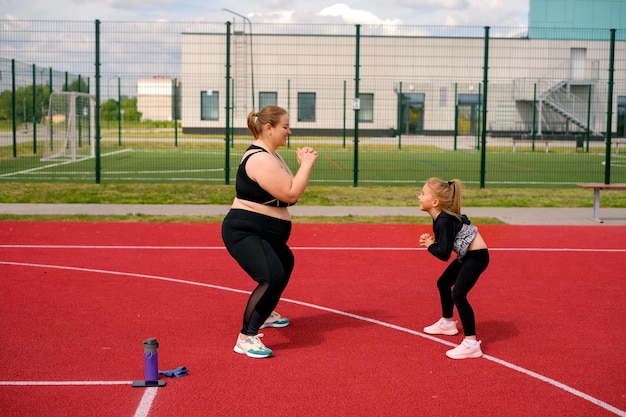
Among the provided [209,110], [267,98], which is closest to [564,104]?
[267,98]

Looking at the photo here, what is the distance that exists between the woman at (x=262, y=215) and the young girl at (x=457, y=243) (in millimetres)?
1001

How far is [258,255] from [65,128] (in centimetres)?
2553

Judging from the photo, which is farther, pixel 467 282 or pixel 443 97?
pixel 443 97

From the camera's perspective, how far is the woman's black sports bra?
673 cm

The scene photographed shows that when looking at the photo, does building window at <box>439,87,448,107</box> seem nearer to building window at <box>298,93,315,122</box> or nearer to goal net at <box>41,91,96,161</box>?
building window at <box>298,93,315,122</box>

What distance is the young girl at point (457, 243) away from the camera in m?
6.70

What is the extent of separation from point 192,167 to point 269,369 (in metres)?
20.6

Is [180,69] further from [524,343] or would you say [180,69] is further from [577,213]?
[524,343]

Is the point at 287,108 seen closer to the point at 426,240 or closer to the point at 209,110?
the point at 209,110

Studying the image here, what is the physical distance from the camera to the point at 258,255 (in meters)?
6.70

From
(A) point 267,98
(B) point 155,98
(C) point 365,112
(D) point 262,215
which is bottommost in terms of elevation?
(D) point 262,215

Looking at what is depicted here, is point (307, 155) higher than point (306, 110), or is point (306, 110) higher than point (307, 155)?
point (306, 110)

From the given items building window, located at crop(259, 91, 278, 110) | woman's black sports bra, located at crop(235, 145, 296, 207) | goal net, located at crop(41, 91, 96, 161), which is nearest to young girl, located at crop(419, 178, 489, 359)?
woman's black sports bra, located at crop(235, 145, 296, 207)

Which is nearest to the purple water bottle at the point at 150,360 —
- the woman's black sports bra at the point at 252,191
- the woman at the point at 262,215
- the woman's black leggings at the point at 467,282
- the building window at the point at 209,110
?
the woman at the point at 262,215
